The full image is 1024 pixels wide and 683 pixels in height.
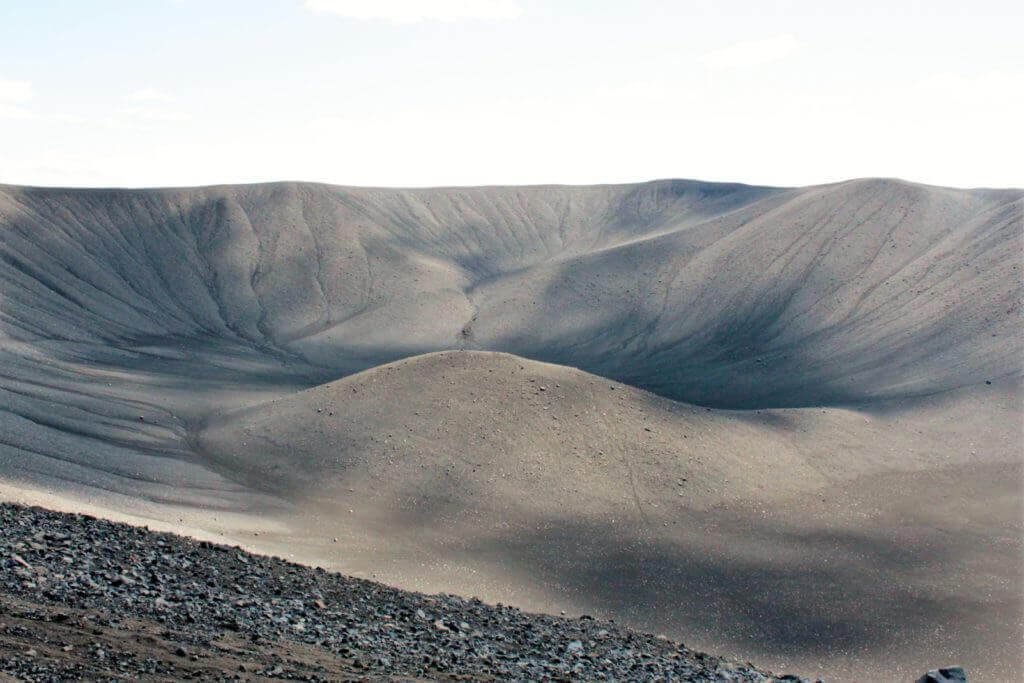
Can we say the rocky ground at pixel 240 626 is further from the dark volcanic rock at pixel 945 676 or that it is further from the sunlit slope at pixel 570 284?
the sunlit slope at pixel 570 284

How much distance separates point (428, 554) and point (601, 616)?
5.20 m

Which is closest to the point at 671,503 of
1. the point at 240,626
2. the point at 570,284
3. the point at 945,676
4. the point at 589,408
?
the point at 589,408

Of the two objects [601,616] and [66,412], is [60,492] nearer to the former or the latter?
[66,412]

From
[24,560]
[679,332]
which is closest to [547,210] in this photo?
[679,332]

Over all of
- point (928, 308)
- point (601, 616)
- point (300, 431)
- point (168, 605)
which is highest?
point (928, 308)

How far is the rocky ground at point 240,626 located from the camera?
12.2m

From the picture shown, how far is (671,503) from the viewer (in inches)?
1254

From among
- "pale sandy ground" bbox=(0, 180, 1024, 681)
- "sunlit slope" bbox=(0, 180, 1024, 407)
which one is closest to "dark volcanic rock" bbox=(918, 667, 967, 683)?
"pale sandy ground" bbox=(0, 180, 1024, 681)

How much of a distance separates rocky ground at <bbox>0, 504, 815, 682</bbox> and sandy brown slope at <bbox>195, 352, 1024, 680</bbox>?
5.94 metres

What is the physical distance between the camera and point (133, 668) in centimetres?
1159

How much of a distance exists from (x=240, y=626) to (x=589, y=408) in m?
22.4

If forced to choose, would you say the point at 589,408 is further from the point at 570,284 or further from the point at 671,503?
the point at 570,284

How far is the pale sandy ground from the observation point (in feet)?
89.6

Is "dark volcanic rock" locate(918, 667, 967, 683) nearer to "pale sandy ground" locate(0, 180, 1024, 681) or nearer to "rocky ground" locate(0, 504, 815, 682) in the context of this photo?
"rocky ground" locate(0, 504, 815, 682)
